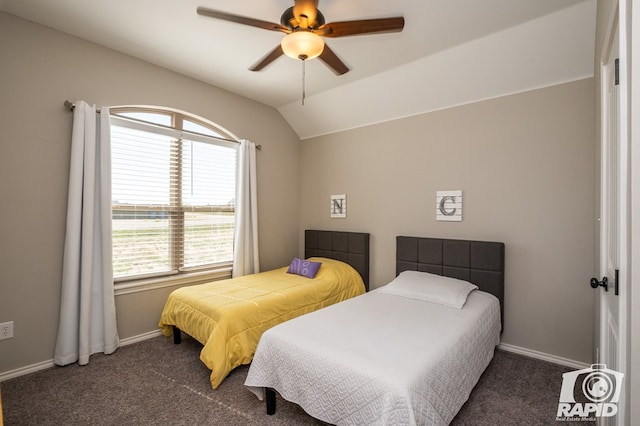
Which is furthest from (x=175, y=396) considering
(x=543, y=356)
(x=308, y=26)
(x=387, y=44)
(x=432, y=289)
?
(x=387, y=44)

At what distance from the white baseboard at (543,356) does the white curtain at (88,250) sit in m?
3.72

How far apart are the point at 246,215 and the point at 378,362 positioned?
2.69 m

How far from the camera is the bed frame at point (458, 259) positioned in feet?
9.52

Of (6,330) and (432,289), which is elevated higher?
(432,289)

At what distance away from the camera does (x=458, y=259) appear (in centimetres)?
311

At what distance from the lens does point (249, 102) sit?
408cm

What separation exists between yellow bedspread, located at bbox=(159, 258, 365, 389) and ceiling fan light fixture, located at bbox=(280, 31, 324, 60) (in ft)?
6.50

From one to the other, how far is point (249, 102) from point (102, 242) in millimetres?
2403

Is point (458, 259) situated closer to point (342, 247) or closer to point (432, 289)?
point (432, 289)

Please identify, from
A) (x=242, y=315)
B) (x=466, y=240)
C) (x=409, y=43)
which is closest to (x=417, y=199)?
(x=466, y=240)

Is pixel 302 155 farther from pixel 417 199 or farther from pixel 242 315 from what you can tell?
pixel 242 315

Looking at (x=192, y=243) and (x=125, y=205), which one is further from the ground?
(x=125, y=205)

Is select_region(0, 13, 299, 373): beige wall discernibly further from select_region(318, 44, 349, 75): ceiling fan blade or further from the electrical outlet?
select_region(318, 44, 349, 75): ceiling fan blade

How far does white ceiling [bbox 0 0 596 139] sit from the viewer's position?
2.27 metres
